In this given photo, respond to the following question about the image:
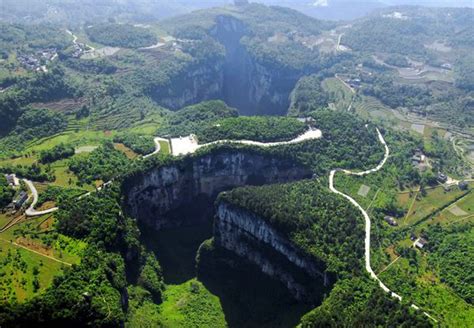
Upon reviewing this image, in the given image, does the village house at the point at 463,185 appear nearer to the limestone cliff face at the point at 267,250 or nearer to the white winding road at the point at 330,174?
the white winding road at the point at 330,174

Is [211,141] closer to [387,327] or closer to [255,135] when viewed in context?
[255,135]

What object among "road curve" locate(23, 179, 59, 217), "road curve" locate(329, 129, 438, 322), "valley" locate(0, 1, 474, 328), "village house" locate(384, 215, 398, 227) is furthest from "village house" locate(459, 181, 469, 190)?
"road curve" locate(23, 179, 59, 217)

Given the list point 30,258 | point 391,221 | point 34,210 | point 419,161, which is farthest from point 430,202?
point 34,210

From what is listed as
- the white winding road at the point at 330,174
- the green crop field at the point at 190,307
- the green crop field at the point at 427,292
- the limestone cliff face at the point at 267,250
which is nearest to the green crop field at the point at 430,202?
the white winding road at the point at 330,174

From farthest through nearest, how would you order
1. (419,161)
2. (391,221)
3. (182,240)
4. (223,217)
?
(419,161) → (182,240) → (223,217) → (391,221)

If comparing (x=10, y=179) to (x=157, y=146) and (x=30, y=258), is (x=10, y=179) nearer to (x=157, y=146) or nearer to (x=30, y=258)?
(x=30, y=258)

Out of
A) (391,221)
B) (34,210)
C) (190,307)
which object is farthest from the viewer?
(391,221)

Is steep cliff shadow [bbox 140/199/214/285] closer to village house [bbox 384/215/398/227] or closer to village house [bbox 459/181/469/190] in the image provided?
village house [bbox 384/215/398/227]

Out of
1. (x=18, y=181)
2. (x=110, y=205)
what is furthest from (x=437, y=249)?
(x=18, y=181)
